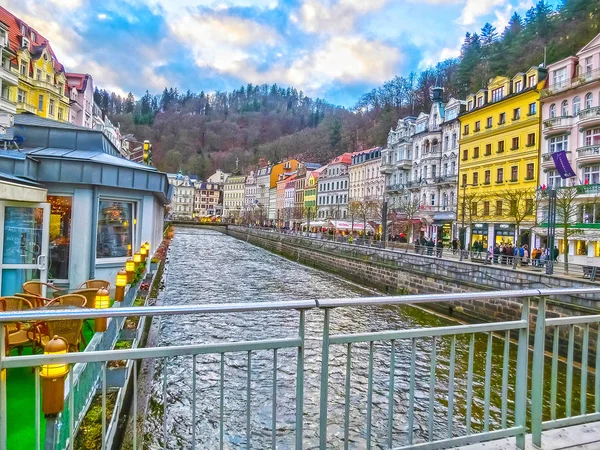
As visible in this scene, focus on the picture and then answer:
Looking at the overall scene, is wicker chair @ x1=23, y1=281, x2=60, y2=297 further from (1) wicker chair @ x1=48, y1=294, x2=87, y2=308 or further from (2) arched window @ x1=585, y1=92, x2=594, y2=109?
(2) arched window @ x1=585, y1=92, x2=594, y2=109

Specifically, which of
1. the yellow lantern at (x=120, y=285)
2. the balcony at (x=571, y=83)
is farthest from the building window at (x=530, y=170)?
the yellow lantern at (x=120, y=285)

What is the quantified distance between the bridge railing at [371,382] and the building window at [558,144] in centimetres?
2247

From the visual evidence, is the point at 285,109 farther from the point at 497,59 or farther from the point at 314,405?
the point at 314,405

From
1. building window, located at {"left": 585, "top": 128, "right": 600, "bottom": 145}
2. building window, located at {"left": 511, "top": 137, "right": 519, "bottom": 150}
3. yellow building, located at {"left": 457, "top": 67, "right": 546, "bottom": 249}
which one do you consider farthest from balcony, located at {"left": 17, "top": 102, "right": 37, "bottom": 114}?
building window, located at {"left": 585, "top": 128, "right": 600, "bottom": 145}

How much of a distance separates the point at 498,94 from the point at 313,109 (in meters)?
119

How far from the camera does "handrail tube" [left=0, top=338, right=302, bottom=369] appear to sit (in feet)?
6.82

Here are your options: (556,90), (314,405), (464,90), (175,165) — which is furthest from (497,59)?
(175,165)

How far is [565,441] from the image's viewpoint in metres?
3.19

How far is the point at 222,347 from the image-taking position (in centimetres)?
244

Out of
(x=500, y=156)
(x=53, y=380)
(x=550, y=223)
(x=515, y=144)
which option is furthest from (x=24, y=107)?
(x=53, y=380)

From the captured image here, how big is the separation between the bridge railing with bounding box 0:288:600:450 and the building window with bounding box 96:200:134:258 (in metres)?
3.19

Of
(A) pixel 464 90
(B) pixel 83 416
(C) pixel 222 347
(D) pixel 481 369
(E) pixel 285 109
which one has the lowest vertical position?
(D) pixel 481 369

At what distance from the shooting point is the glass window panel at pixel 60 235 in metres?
9.93

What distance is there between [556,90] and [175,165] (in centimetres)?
12583
